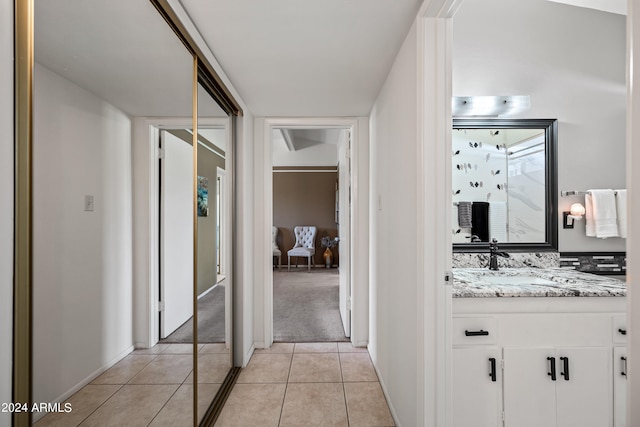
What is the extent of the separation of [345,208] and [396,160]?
1.69m

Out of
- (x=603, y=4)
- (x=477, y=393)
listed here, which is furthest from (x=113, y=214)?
(x=603, y=4)

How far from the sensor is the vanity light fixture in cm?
226

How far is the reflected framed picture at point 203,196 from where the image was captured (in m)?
1.86

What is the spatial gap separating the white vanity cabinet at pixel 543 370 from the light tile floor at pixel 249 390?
66 cm

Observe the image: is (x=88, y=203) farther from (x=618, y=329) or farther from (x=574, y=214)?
(x=574, y=214)

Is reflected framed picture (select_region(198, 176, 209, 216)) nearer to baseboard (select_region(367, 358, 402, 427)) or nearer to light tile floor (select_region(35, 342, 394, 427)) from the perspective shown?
light tile floor (select_region(35, 342, 394, 427))

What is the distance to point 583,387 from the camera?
1.57 meters

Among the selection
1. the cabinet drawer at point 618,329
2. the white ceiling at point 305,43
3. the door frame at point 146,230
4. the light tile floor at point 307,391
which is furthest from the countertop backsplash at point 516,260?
the door frame at point 146,230

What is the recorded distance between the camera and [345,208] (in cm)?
355

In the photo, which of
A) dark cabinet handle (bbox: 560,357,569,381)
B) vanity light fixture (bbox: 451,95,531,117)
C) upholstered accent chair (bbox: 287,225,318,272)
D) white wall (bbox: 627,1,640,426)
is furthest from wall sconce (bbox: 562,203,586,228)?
upholstered accent chair (bbox: 287,225,318,272)

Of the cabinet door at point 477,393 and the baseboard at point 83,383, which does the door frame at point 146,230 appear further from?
the cabinet door at point 477,393

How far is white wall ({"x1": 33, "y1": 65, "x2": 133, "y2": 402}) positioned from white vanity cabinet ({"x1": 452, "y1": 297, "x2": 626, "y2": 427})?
151cm

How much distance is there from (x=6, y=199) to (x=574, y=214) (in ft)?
9.64

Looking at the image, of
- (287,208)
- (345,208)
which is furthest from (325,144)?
(345,208)
